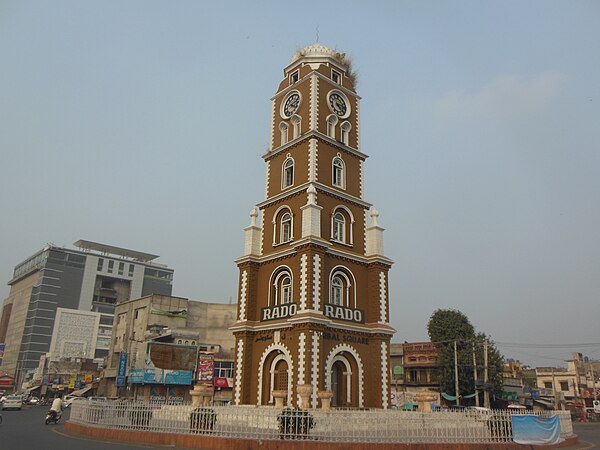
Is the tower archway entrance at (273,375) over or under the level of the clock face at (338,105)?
under

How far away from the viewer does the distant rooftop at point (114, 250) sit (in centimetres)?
12056

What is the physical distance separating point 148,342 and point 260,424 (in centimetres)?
4113

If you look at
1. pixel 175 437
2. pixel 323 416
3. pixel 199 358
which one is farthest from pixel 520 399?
pixel 175 437

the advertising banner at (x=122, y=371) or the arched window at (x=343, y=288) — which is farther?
the advertising banner at (x=122, y=371)

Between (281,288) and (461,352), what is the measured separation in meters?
27.2

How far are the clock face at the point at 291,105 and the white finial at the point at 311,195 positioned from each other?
20.6 feet

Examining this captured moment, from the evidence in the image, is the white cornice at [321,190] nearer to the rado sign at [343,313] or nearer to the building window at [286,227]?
the building window at [286,227]

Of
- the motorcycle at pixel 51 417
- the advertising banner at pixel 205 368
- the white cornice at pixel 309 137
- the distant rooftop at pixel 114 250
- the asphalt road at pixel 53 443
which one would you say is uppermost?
the distant rooftop at pixel 114 250

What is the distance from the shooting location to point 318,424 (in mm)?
18594

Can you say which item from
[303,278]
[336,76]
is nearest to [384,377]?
[303,278]

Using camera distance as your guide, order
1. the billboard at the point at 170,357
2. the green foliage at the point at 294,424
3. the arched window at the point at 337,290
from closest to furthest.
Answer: the green foliage at the point at 294,424 < the arched window at the point at 337,290 < the billboard at the point at 170,357

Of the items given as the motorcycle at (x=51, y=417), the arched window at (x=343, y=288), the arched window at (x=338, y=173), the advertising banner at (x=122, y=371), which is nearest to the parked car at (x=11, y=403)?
the advertising banner at (x=122, y=371)

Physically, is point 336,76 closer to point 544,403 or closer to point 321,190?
point 321,190

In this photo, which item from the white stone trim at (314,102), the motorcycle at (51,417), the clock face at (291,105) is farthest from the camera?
the clock face at (291,105)
